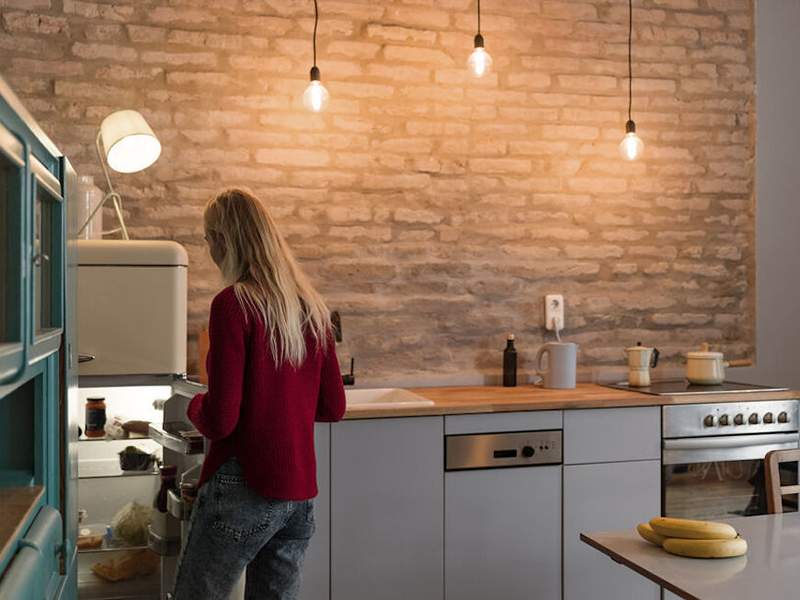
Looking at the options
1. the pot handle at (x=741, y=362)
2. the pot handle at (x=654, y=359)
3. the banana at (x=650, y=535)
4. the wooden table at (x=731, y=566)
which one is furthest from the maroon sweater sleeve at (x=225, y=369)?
the pot handle at (x=741, y=362)

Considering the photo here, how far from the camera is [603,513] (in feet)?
11.4

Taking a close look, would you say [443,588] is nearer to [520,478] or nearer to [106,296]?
[520,478]

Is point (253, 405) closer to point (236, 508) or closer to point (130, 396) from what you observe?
point (236, 508)

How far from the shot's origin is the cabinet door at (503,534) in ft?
10.9

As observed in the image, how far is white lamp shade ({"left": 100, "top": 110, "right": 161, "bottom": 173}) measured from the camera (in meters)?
3.27

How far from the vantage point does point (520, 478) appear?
133 inches

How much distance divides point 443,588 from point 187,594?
119cm

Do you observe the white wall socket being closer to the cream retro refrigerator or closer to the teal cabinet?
the cream retro refrigerator

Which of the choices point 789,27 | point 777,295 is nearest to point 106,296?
point 777,295

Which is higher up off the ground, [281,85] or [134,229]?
[281,85]

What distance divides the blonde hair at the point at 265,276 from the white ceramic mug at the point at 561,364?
160 centimetres

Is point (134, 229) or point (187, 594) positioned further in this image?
point (134, 229)

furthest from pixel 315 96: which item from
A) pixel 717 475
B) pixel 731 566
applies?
pixel 731 566

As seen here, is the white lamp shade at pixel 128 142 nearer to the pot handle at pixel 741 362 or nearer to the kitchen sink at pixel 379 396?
the kitchen sink at pixel 379 396
